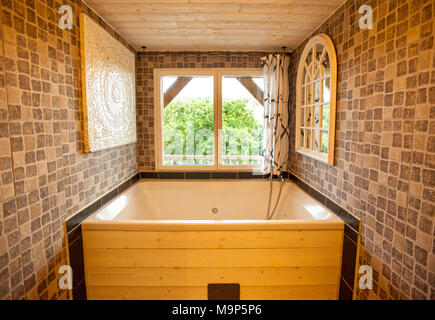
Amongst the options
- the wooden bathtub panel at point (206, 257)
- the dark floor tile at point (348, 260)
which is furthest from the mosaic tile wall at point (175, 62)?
the dark floor tile at point (348, 260)

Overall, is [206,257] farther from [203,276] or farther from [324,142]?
[324,142]

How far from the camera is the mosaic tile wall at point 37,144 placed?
3.58 feet

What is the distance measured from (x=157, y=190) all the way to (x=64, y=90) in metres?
1.59

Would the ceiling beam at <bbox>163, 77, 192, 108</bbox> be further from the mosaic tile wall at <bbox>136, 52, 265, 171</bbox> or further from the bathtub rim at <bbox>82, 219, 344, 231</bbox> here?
the bathtub rim at <bbox>82, 219, 344, 231</bbox>

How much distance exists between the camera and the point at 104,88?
196 centimetres

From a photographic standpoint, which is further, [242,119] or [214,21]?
[242,119]

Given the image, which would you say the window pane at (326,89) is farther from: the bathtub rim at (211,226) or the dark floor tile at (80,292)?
the dark floor tile at (80,292)

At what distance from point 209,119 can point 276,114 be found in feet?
2.53

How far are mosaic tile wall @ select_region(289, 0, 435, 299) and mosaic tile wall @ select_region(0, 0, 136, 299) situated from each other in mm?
1769

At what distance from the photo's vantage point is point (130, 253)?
1.68 meters

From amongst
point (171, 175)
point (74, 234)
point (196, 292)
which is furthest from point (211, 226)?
point (171, 175)

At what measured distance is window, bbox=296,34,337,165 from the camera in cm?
186

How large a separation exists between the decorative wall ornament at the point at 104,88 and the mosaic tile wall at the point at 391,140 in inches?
68.8
